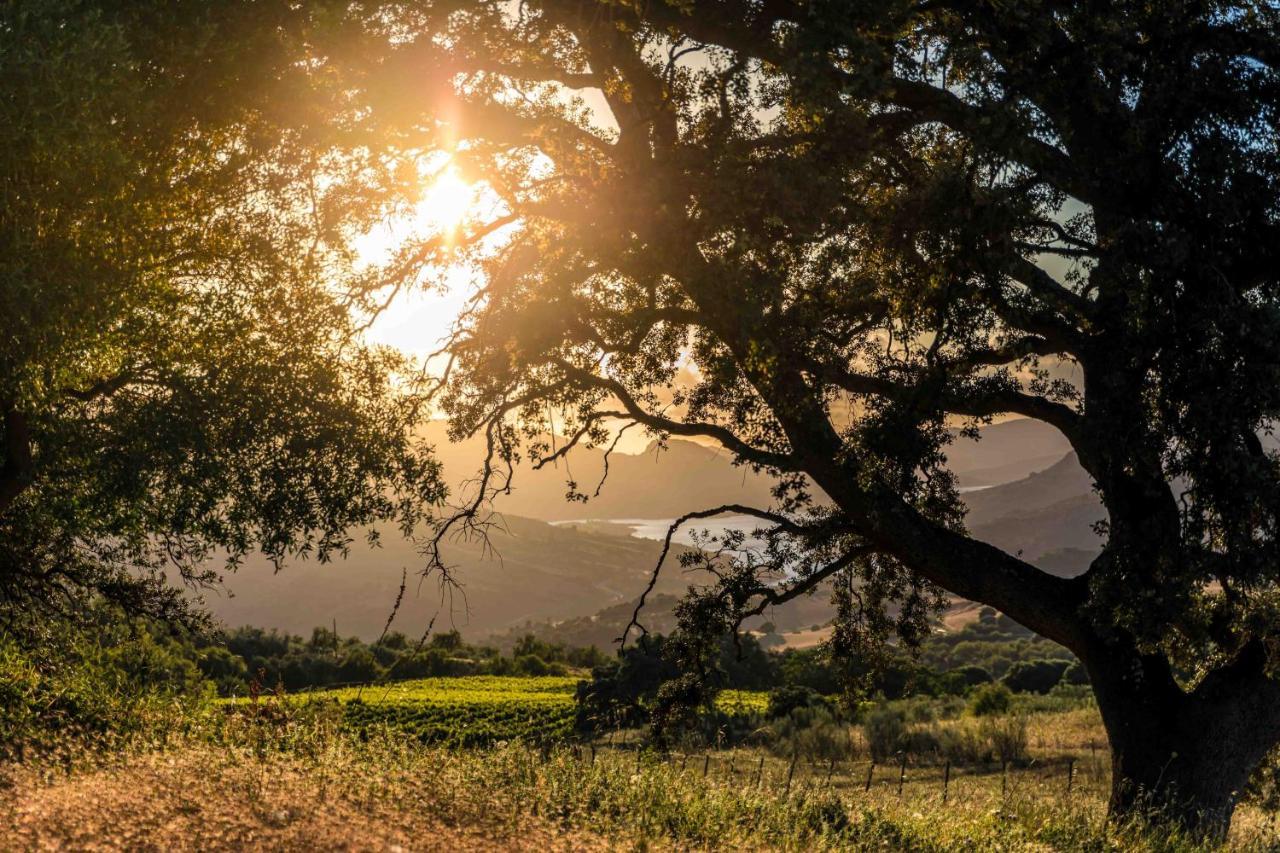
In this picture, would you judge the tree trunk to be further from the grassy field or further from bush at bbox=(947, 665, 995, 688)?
bush at bbox=(947, 665, 995, 688)

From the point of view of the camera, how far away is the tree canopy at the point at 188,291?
9.87 meters

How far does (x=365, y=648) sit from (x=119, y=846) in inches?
1956

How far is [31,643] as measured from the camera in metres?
16.6

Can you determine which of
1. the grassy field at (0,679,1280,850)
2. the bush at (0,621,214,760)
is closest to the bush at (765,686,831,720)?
the bush at (0,621,214,760)

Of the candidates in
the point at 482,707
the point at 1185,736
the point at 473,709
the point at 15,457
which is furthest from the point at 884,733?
the point at 15,457

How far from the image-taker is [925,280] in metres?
10.7

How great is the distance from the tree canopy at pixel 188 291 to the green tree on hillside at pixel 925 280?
1334 millimetres

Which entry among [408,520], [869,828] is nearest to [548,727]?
[408,520]

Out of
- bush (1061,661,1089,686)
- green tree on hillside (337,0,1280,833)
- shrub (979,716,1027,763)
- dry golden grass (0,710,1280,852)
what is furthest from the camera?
bush (1061,661,1089,686)

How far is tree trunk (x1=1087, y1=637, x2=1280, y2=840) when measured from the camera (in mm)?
11852

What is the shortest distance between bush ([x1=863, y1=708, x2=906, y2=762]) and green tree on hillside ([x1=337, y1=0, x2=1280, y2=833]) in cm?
1659

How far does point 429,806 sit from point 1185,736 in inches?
343

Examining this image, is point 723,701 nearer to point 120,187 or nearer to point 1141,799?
point 1141,799

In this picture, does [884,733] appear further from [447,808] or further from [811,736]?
[447,808]
